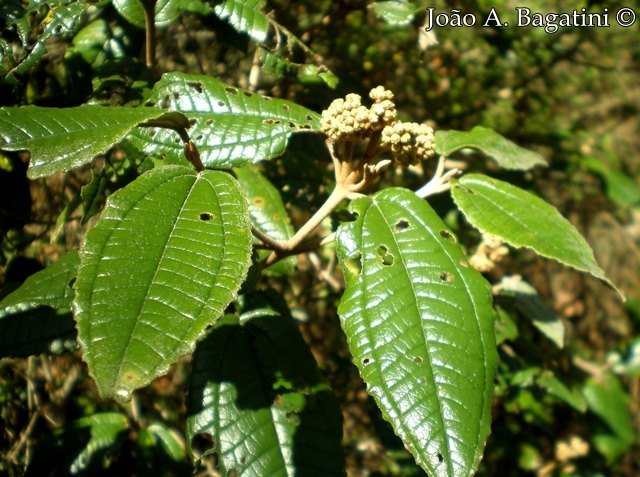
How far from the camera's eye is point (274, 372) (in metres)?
1.25

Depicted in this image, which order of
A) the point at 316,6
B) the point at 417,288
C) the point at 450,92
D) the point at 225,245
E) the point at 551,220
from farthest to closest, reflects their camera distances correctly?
1. the point at 450,92
2. the point at 316,6
3. the point at 551,220
4. the point at 417,288
5. the point at 225,245

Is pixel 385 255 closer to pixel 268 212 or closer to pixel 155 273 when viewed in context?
pixel 155 273

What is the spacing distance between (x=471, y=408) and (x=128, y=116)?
622mm

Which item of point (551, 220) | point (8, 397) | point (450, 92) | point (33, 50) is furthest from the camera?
point (450, 92)

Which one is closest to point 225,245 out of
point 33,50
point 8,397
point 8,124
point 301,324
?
point 8,124

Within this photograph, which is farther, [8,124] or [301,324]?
[301,324]

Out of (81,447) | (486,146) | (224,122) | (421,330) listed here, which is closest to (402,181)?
(486,146)

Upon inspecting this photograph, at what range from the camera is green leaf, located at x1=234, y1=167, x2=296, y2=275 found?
4.81 feet

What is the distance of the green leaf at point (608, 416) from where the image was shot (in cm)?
260

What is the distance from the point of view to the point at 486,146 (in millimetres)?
1427

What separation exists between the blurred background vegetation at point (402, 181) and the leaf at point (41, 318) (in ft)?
0.43

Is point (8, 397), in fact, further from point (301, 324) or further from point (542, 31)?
point (542, 31)

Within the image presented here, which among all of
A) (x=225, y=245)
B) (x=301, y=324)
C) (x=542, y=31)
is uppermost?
(x=225, y=245)

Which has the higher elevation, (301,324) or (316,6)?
(316,6)
